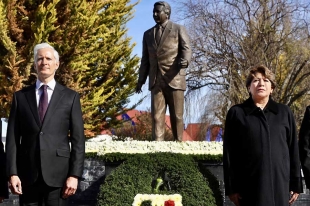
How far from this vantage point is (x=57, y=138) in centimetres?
416

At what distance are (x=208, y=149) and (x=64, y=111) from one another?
15.6 ft

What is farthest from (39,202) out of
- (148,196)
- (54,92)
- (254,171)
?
(148,196)

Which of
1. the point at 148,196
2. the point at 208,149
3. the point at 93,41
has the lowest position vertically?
the point at 148,196

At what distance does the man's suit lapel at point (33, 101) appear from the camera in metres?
4.17

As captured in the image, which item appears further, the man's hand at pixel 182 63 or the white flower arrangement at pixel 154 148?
the man's hand at pixel 182 63

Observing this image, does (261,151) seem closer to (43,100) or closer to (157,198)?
(43,100)

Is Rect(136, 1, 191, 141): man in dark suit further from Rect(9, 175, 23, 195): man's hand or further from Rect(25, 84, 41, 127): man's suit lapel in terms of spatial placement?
Rect(9, 175, 23, 195): man's hand

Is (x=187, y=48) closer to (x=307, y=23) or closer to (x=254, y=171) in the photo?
(x=254, y=171)

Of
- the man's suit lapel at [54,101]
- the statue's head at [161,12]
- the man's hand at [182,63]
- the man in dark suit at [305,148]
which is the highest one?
the statue's head at [161,12]

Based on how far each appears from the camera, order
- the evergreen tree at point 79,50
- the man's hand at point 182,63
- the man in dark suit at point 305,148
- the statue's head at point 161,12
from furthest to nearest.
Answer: the evergreen tree at point 79,50, the statue's head at point 161,12, the man's hand at point 182,63, the man in dark suit at point 305,148

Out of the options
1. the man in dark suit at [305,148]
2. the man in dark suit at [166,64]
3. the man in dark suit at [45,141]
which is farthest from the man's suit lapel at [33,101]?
the man in dark suit at [166,64]

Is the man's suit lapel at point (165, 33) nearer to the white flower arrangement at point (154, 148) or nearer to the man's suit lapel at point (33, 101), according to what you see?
the white flower arrangement at point (154, 148)

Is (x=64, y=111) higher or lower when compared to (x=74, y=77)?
lower

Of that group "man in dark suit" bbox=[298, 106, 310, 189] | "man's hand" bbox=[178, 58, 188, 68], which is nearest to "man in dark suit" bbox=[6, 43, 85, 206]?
"man in dark suit" bbox=[298, 106, 310, 189]
